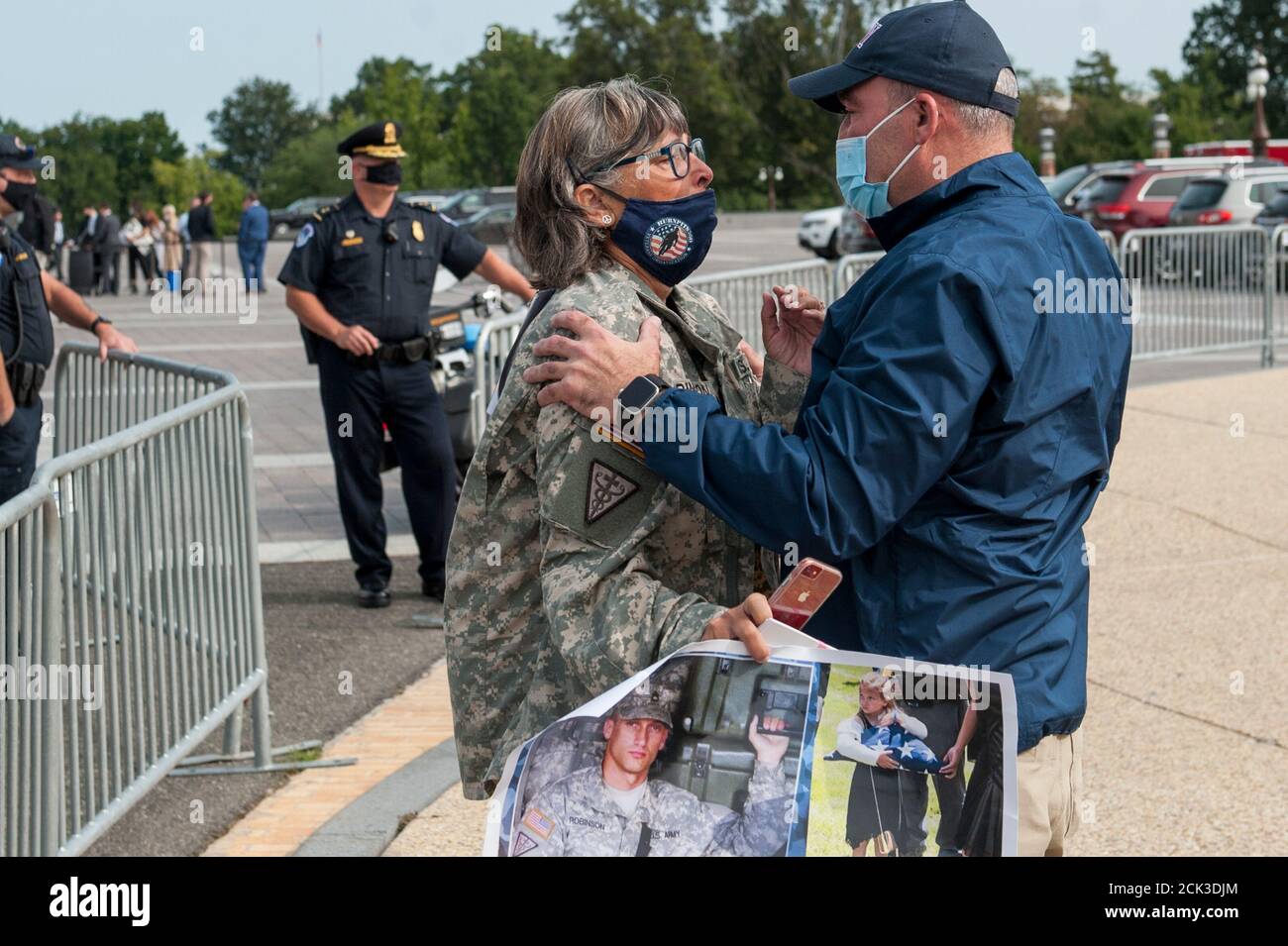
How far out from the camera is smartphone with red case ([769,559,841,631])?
2.17 m

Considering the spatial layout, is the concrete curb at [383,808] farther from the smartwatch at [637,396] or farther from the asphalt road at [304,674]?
the smartwatch at [637,396]

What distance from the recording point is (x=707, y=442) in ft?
7.38

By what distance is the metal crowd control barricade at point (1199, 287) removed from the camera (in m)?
12.9

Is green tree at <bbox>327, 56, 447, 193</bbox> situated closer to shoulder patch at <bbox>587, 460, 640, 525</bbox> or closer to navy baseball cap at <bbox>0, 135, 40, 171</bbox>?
navy baseball cap at <bbox>0, 135, 40, 171</bbox>

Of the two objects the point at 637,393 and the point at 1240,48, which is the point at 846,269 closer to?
the point at 637,393

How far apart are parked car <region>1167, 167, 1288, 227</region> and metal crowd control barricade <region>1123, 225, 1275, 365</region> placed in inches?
460

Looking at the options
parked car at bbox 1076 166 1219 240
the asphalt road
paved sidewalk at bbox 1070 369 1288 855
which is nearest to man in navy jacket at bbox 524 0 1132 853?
paved sidewalk at bbox 1070 369 1288 855

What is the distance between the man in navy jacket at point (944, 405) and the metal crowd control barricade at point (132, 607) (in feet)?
5.64

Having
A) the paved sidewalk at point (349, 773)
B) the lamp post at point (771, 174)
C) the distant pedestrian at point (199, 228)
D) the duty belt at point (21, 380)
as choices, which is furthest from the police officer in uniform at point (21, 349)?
the lamp post at point (771, 174)

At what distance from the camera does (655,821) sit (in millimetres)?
2105

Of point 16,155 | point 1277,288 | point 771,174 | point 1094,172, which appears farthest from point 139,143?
point 16,155
